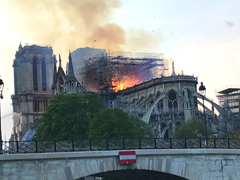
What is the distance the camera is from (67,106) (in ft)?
304

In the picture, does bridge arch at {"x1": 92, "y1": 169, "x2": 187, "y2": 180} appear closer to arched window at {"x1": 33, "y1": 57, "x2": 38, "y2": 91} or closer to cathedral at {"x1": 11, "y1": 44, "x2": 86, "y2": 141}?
cathedral at {"x1": 11, "y1": 44, "x2": 86, "y2": 141}

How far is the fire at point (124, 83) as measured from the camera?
142 metres

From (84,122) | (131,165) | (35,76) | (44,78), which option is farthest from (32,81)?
(131,165)

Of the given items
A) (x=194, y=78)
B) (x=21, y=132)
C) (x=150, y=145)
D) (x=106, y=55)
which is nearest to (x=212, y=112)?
(x=194, y=78)

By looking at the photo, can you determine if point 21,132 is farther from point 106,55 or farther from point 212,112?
point 212,112

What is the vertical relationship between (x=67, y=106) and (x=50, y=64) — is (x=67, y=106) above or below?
below

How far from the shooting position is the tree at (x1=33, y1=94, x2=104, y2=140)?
3427 inches

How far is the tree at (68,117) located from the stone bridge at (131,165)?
38636 mm

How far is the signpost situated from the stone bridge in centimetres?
26

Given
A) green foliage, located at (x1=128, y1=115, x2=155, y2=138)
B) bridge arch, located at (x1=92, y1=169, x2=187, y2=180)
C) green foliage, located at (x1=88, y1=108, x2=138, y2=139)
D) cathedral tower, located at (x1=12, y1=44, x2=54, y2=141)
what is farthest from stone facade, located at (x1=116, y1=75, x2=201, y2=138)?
Result: bridge arch, located at (x1=92, y1=169, x2=187, y2=180)

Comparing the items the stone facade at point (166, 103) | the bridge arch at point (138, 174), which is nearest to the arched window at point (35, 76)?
the stone facade at point (166, 103)

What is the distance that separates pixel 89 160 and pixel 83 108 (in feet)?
172

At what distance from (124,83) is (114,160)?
103 meters

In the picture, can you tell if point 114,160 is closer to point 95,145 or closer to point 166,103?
point 95,145
